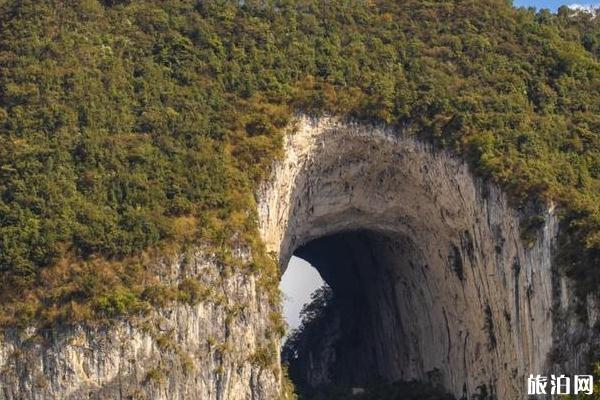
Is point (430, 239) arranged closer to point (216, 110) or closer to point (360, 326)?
point (216, 110)

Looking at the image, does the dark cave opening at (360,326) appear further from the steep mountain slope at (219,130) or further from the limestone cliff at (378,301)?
the steep mountain slope at (219,130)

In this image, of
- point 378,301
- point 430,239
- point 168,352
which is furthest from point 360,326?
point 168,352

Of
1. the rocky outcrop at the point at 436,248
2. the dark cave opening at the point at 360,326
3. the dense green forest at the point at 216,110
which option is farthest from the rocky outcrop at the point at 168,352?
the dark cave opening at the point at 360,326

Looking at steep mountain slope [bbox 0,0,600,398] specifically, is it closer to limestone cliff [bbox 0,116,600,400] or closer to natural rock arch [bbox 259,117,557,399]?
limestone cliff [bbox 0,116,600,400]

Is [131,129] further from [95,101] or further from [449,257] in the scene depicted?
[449,257]

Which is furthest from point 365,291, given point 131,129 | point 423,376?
point 131,129

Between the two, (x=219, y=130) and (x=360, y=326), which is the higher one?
(x=219, y=130)

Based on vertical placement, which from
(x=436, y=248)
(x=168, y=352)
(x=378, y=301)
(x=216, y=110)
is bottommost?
(x=168, y=352)

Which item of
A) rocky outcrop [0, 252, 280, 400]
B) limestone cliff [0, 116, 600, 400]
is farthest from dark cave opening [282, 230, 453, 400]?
rocky outcrop [0, 252, 280, 400]
